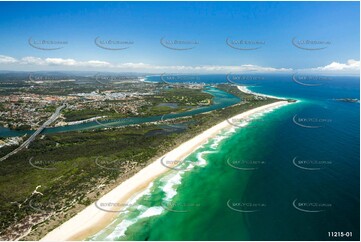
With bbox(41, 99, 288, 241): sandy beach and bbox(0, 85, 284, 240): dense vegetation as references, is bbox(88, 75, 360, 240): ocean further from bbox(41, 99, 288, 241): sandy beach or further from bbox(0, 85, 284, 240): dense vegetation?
bbox(0, 85, 284, 240): dense vegetation

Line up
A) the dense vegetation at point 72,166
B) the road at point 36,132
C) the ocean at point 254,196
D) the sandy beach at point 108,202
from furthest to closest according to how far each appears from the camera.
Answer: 1. the road at point 36,132
2. the dense vegetation at point 72,166
3. the ocean at point 254,196
4. the sandy beach at point 108,202

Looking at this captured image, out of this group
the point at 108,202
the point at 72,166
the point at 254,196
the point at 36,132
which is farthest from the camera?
the point at 36,132

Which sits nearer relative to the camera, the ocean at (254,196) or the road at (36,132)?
the ocean at (254,196)

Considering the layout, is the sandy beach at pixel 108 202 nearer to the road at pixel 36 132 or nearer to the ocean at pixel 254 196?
the ocean at pixel 254 196

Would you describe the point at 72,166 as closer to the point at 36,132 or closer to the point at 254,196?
the point at 254,196

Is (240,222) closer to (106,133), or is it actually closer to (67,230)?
(67,230)

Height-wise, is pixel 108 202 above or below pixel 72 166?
below

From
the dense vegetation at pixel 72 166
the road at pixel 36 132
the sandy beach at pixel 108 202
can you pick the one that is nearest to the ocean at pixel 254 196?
the sandy beach at pixel 108 202

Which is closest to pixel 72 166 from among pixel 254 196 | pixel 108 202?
pixel 108 202

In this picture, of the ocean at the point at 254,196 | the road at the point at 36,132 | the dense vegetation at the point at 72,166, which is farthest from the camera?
the road at the point at 36,132

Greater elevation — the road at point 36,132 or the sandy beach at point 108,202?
A: the road at point 36,132
